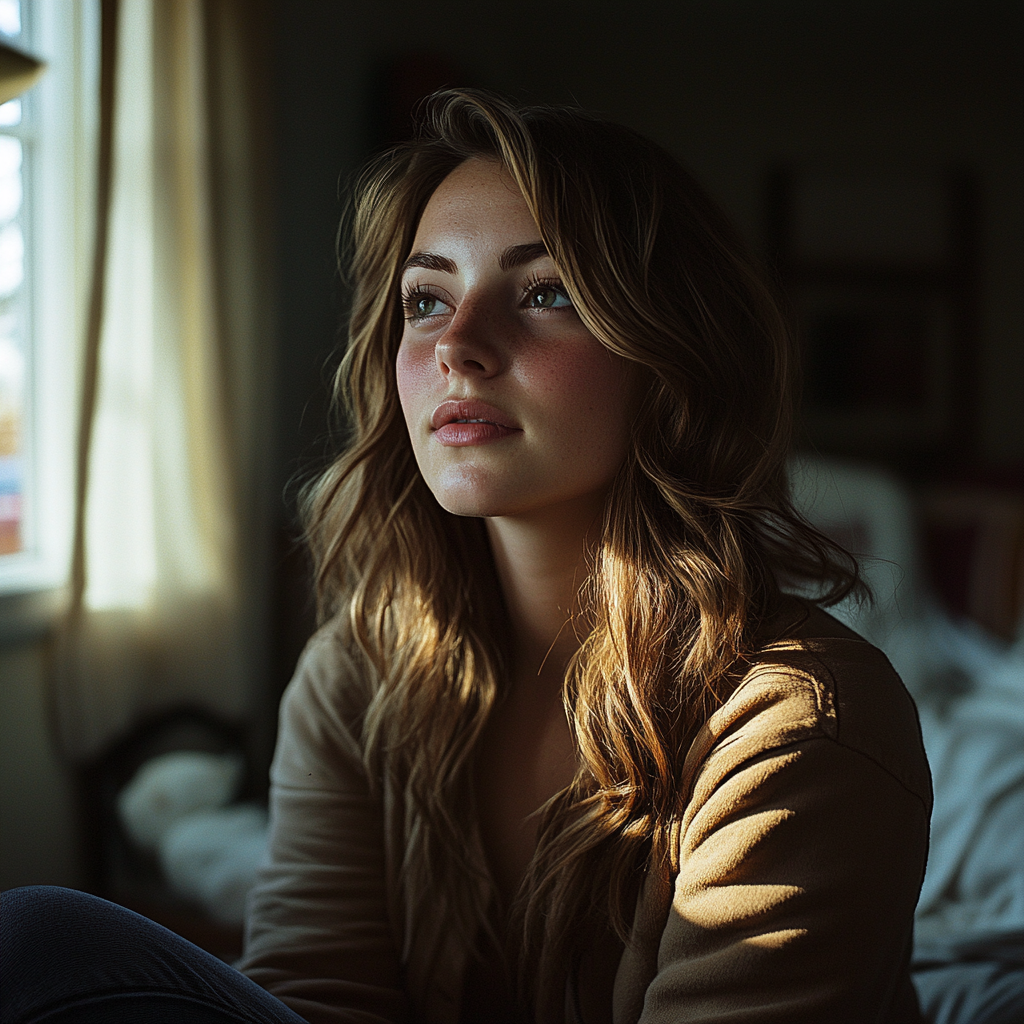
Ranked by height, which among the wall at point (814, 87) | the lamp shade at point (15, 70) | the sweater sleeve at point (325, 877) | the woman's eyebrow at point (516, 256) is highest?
the wall at point (814, 87)

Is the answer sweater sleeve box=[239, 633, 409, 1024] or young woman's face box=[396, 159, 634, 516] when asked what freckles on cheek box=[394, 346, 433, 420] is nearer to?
young woman's face box=[396, 159, 634, 516]

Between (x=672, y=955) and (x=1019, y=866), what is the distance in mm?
1056

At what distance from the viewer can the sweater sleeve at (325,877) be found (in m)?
0.97

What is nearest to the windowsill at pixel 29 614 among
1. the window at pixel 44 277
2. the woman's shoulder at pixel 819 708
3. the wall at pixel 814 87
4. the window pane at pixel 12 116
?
the window at pixel 44 277

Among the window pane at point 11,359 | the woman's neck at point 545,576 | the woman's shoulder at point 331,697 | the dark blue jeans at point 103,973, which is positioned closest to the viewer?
the dark blue jeans at point 103,973

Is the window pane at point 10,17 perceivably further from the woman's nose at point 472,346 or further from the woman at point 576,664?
the woman's nose at point 472,346

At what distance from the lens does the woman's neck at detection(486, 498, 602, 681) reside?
3.13 feet

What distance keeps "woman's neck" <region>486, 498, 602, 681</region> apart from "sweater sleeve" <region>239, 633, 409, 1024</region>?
0.21 meters

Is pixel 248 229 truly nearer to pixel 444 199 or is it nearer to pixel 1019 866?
pixel 444 199

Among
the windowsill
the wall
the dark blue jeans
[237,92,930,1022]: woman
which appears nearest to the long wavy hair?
[237,92,930,1022]: woman

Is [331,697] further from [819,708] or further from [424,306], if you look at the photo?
[819,708]

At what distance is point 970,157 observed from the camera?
167 inches

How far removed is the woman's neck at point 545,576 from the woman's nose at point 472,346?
0.17m

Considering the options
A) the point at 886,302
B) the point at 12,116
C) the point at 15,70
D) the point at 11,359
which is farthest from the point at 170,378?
the point at 886,302
